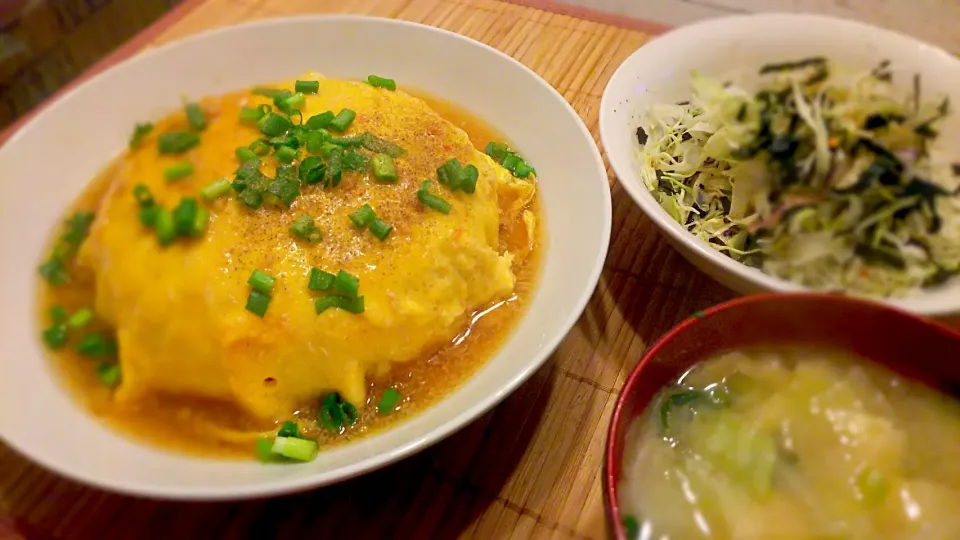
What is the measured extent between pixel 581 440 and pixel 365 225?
0.62 metres

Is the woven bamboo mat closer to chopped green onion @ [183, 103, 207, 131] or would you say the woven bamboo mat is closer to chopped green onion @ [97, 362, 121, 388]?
chopped green onion @ [97, 362, 121, 388]

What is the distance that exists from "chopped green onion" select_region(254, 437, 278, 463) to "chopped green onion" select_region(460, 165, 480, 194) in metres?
0.68

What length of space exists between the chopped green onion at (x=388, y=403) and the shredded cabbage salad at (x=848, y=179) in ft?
2.62

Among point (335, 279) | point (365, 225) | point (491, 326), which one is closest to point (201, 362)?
point (335, 279)

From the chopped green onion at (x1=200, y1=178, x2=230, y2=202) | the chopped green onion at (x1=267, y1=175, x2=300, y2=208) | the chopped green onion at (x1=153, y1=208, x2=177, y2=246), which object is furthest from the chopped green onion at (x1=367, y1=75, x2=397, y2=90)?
the chopped green onion at (x1=153, y1=208, x2=177, y2=246)

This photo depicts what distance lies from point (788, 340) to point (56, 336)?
1324mm

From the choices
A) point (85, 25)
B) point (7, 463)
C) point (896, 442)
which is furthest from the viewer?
point (85, 25)

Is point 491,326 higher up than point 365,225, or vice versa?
point 365,225

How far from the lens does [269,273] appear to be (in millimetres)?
1267

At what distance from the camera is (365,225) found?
1347 mm

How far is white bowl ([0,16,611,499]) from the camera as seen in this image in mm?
1099

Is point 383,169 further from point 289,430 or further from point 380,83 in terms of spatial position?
point 289,430

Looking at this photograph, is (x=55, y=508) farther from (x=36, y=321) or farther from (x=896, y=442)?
(x=896, y=442)

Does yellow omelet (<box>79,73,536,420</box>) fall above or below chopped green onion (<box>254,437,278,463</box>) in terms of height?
above
